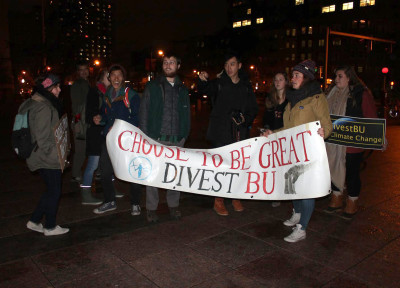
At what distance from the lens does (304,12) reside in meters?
93.6

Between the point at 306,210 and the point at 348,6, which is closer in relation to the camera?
the point at 306,210

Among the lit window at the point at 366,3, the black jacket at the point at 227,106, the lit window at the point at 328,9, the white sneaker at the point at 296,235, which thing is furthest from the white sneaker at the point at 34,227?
the lit window at the point at 328,9

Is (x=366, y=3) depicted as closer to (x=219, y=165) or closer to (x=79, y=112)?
(x=79, y=112)

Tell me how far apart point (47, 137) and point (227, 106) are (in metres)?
2.35

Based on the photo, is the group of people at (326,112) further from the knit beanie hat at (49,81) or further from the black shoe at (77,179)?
the black shoe at (77,179)

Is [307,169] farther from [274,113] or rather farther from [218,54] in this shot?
[218,54]

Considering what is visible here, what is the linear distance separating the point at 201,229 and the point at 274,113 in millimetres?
2000

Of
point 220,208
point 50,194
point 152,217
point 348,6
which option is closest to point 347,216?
point 220,208

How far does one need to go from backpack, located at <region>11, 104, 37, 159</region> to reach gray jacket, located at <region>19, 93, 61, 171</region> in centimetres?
5

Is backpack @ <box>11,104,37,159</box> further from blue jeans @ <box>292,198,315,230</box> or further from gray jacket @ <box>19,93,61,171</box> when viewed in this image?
blue jeans @ <box>292,198,315,230</box>

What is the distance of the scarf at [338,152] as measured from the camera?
5273 mm

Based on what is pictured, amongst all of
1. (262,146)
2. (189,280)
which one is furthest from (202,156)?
(189,280)

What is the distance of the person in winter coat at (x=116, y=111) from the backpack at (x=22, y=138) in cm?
116

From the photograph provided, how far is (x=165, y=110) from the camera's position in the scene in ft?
15.8
